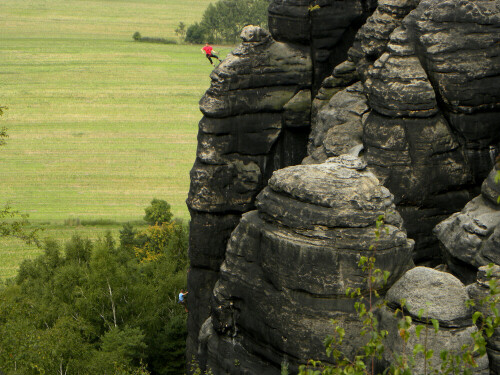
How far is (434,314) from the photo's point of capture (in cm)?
2073

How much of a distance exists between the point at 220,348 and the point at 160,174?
62.4m

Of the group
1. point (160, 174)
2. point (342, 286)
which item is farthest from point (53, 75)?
point (342, 286)

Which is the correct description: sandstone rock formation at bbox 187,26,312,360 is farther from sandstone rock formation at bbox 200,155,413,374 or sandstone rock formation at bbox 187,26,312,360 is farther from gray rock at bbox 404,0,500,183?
sandstone rock formation at bbox 200,155,413,374

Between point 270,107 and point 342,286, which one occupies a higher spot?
point 270,107

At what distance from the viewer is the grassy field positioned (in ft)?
257

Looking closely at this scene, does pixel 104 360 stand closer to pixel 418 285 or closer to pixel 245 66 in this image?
pixel 245 66

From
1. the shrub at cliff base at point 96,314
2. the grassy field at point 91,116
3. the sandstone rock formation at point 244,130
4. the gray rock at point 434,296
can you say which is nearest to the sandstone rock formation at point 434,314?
the gray rock at point 434,296

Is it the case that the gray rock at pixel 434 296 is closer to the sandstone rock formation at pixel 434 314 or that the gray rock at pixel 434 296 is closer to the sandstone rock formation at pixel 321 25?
the sandstone rock formation at pixel 434 314

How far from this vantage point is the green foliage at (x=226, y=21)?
504 ft

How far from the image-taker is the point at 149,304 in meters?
41.2

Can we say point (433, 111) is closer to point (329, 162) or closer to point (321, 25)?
point (329, 162)

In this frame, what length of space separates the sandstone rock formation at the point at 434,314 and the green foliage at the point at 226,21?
131314mm

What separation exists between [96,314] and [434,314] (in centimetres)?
2206

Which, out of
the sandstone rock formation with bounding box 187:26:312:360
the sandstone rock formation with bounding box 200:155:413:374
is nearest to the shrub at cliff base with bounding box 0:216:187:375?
the sandstone rock formation with bounding box 187:26:312:360
